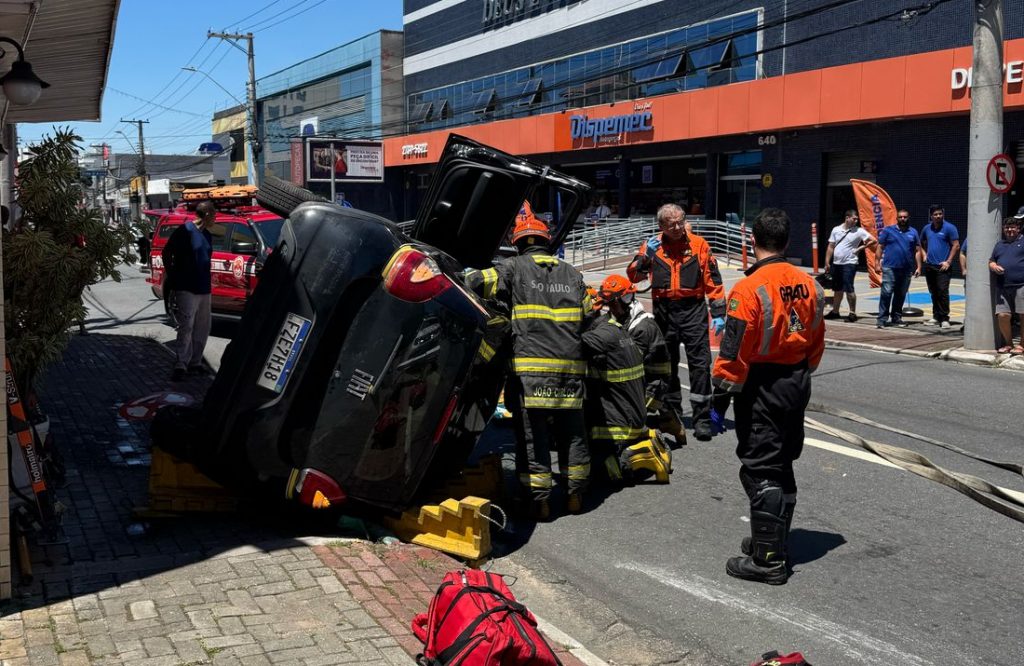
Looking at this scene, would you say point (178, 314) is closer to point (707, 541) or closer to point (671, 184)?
point (707, 541)

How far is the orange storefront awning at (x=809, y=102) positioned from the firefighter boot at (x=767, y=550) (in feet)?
62.0

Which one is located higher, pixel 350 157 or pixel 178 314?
pixel 350 157

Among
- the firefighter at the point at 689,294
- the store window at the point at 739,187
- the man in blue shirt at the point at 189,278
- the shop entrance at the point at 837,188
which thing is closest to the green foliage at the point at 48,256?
the man in blue shirt at the point at 189,278

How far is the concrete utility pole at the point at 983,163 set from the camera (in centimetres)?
1273

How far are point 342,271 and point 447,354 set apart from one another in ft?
2.35

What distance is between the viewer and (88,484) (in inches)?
253

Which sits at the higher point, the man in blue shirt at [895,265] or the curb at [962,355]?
the man in blue shirt at [895,265]

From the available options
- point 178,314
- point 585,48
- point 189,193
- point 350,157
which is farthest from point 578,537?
point 350,157

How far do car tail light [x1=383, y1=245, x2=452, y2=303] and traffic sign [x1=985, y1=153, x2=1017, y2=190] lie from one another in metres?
9.96

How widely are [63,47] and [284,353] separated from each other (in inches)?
125

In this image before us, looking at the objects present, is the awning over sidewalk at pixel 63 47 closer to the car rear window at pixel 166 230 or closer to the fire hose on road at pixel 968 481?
the fire hose on road at pixel 968 481

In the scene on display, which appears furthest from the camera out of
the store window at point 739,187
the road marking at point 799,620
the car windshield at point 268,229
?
the store window at point 739,187

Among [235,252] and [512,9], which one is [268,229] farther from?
[512,9]

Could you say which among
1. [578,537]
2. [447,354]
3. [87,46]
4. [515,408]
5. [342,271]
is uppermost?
[87,46]
